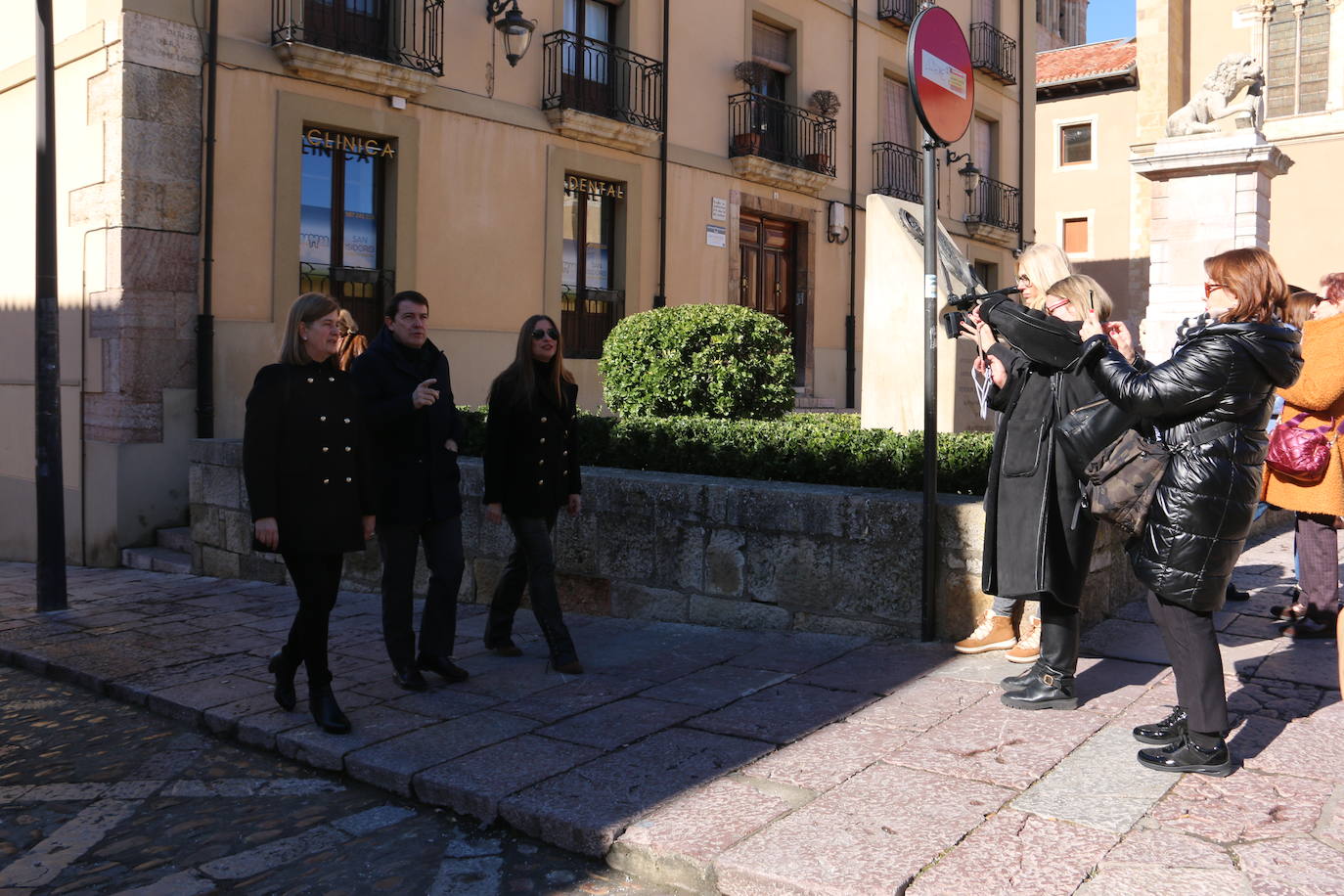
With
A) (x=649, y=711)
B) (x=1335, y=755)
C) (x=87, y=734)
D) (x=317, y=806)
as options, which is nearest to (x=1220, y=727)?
(x=1335, y=755)

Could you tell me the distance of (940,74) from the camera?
530 centimetres

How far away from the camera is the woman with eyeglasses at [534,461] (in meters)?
5.25

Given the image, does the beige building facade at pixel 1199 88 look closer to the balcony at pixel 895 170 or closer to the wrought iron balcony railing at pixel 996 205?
the wrought iron balcony railing at pixel 996 205

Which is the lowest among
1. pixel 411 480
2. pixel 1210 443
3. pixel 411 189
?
pixel 411 480

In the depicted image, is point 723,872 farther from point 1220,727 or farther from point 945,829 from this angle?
point 1220,727

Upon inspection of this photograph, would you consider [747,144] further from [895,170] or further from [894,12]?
[894,12]

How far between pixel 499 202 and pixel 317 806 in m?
9.61

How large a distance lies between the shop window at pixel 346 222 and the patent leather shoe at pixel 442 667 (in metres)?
6.56

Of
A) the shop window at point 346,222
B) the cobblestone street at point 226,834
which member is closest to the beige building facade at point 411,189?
the shop window at point 346,222

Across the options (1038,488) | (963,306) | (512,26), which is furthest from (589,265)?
(1038,488)

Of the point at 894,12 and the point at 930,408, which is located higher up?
the point at 894,12

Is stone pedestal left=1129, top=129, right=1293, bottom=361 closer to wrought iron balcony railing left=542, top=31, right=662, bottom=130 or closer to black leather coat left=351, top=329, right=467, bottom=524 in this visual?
wrought iron balcony railing left=542, top=31, right=662, bottom=130

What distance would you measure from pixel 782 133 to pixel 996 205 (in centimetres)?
682

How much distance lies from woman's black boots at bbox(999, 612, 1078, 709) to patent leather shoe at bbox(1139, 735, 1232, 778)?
0.69 metres
